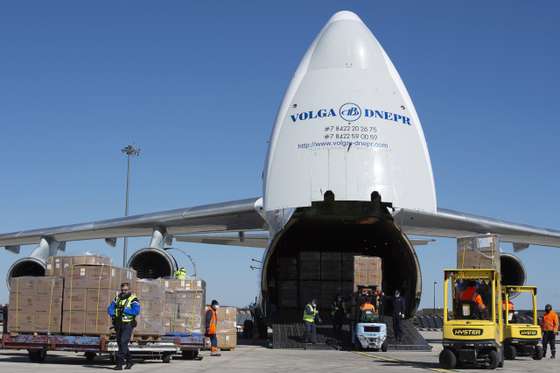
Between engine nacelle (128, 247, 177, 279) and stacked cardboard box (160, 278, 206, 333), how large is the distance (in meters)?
4.25

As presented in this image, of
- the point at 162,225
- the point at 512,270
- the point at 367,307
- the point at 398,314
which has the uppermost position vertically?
the point at 162,225

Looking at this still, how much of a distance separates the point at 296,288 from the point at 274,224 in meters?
3.46

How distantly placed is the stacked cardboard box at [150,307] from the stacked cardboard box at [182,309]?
0.75 m

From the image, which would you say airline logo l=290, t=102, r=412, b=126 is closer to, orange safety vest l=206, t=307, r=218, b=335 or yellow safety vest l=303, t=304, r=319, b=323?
yellow safety vest l=303, t=304, r=319, b=323

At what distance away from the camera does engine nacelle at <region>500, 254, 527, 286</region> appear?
19.8 meters

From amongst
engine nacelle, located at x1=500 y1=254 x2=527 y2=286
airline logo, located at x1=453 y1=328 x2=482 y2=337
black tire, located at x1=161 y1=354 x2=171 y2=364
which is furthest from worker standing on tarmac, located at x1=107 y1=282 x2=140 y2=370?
engine nacelle, located at x1=500 y1=254 x2=527 y2=286

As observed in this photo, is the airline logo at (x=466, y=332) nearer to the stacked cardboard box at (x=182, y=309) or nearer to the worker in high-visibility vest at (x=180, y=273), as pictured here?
the stacked cardboard box at (x=182, y=309)

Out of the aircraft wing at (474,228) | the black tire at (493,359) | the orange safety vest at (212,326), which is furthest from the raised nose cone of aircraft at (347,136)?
the black tire at (493,359)

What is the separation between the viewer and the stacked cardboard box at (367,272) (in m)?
19.1

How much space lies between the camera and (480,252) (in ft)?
47.3

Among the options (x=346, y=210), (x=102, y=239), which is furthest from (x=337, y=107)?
(x=102, y=239)

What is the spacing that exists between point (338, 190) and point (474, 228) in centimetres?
621

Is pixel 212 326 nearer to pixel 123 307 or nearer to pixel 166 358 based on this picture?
pixel 166 358

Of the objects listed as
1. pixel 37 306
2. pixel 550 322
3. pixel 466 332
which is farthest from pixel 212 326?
pixel 550 322
